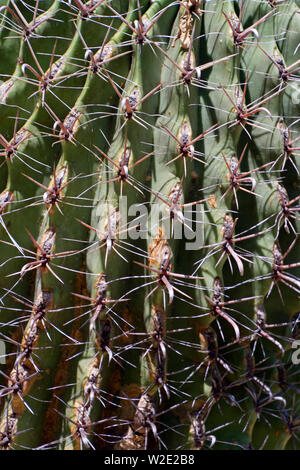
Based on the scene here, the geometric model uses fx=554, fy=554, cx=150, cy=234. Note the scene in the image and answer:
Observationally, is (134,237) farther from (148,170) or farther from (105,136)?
(105,136)

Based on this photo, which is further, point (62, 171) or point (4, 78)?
point (4, 78)

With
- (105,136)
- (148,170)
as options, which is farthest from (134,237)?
(105,136)

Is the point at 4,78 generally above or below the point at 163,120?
above

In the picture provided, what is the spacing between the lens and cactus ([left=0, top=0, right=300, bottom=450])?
148cm

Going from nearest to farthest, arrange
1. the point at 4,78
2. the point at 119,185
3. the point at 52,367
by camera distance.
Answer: the point at 119,185 → the point at 52,367 → the point at 4,78

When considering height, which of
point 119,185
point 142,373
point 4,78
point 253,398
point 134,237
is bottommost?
point 253,398

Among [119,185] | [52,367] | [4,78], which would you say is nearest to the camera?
[119,185]

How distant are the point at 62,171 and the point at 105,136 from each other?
0.16m

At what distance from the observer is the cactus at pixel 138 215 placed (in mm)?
1477

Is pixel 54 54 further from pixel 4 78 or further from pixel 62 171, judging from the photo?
pixel 62 171

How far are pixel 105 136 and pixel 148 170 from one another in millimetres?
152

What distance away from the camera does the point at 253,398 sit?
5.61 feet

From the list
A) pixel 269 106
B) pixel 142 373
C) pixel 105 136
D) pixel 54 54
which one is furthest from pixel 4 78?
pixel 142 373

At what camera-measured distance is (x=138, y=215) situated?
1488mm
